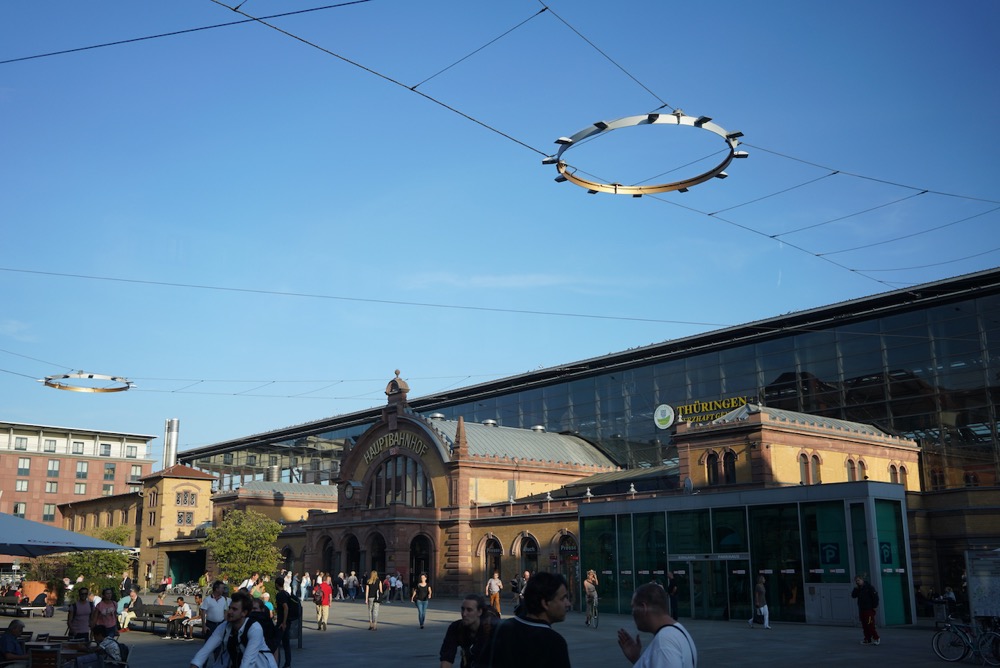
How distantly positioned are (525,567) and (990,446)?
27.0 metres

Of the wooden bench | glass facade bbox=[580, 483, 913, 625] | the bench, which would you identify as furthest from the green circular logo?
the bench

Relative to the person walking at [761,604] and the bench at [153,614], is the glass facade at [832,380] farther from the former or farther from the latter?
the bench at [153,614]

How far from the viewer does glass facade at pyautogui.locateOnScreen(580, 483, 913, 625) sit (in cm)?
3097

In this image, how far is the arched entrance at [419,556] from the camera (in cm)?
5728

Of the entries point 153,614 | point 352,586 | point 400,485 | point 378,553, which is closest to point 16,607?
point 153,614

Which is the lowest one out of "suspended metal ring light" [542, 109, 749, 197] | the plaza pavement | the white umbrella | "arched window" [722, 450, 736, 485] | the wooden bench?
the plaza pavement

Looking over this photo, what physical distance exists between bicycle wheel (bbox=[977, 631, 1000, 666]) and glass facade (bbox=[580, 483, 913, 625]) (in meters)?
10.3

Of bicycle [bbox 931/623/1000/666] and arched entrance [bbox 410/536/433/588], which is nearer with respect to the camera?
bicycle [bbox 931/623/1000/666]

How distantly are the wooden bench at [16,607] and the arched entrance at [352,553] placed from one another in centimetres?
2072

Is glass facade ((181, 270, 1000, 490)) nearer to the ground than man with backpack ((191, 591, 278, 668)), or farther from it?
farther from it

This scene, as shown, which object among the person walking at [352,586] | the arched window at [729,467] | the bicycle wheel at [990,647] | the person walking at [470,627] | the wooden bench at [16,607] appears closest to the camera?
the person walking at [470,627]

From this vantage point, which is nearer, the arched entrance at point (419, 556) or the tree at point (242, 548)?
the tree at point (242, 548)

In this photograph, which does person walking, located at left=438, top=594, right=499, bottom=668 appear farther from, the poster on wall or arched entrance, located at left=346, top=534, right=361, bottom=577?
arched entrance, located at left=346, top=534, right=361, bottom=577

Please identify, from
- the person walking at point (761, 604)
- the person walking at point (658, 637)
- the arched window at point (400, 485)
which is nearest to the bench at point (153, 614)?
the person walking at point (761, 604)
